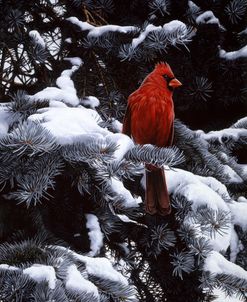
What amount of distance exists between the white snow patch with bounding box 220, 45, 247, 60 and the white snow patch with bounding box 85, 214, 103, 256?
4.31 ft

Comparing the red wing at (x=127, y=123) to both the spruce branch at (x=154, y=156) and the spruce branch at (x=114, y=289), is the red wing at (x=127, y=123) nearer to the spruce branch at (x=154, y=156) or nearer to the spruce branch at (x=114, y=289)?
the spruce branch at (x=154, y=156)

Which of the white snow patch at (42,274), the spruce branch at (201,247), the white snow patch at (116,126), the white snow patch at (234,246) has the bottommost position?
the white snow patch at (234,246)

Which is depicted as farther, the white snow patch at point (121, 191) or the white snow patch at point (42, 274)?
the white snow patch at point (121, 191)

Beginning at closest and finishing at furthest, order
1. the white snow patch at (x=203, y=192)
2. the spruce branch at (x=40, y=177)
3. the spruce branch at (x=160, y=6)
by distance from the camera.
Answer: the spruce branch at (x=40, y=177) → the white snow patch at (x=203, y=192) → the spruce branch at (x=160, y=6)

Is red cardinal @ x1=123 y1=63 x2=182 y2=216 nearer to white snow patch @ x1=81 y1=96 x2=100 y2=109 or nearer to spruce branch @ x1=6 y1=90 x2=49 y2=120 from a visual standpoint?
white snow patch @ x1=81 y1=96 x2=100 y2=109

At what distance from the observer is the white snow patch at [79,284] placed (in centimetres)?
141

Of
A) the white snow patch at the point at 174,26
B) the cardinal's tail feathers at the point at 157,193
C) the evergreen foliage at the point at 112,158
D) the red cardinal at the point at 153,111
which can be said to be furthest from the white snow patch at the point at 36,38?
the cardinal's tail feathers at the point at 157,193

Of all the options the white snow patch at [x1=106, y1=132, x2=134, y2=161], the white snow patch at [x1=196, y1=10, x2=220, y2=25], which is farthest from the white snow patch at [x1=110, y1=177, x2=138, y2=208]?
the white snow patch at [x1=196, y1=10, x2=220, y2=25]

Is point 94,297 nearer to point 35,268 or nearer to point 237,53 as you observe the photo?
point 35,268

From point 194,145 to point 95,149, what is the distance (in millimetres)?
946

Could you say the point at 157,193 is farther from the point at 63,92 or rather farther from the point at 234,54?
the point at 234,54

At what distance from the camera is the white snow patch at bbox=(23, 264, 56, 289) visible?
1363 millimetres

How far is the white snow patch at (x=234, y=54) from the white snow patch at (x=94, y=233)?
131 cm

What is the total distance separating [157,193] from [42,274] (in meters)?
0.67
